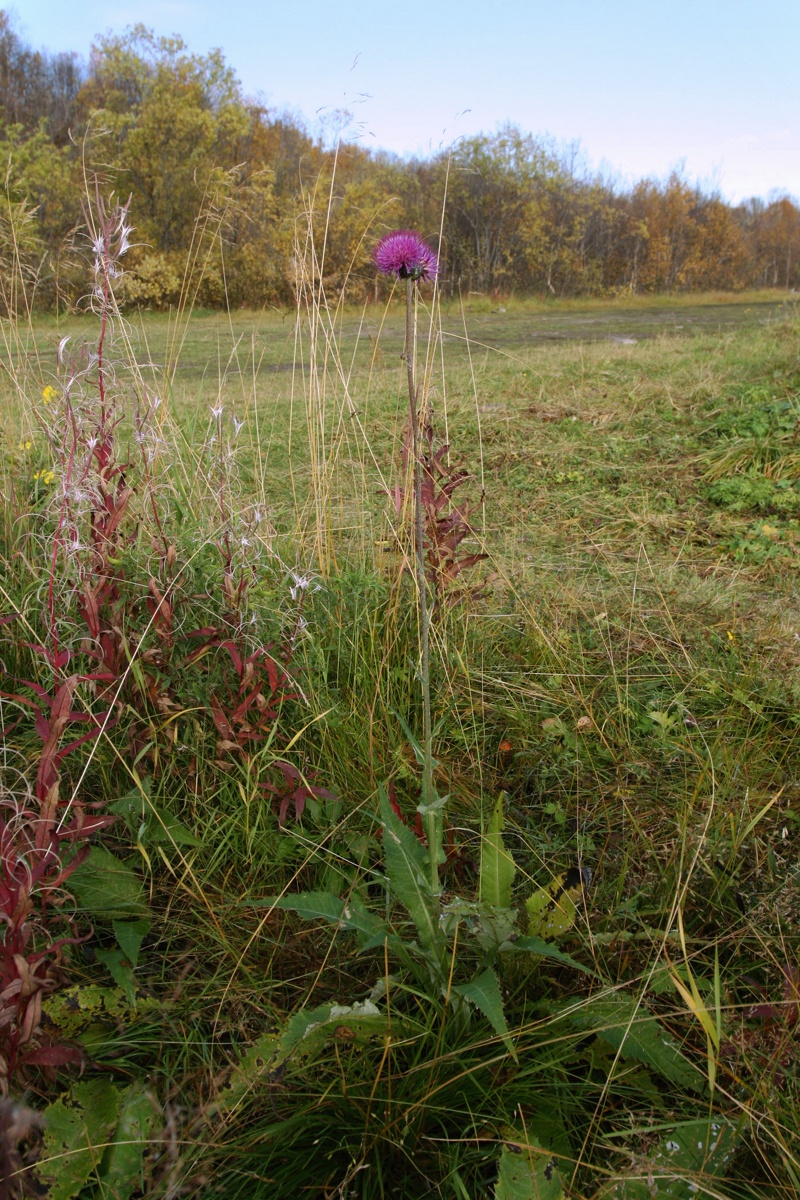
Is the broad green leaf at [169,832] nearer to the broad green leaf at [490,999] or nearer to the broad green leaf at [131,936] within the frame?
the broad green leaf at [131,936]

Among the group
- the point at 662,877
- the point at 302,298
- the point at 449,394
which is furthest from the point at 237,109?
the point at 662,877

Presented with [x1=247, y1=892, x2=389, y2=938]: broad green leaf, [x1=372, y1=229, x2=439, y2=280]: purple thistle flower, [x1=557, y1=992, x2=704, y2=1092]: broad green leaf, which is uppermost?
[x1=372, y1=229, x2=439, y2=280]: purple thistle flower

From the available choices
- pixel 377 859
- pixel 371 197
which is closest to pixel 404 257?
pixel 377 859

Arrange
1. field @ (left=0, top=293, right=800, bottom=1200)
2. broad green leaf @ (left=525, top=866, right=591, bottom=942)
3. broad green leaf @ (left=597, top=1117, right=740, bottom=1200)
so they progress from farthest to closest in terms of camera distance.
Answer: broad green leaf @ (left=525, top=866, right=591, bottom=942) < field @ (left=0, top=293, right=800, bottom=1200) < broad green leaf @ (left=597, top=1117, right=740, bottom=1200)

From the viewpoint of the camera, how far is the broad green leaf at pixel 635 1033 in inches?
51.9

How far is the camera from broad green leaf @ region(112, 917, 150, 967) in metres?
1.55

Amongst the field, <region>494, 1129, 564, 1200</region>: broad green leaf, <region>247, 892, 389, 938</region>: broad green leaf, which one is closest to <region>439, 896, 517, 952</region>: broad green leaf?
the field

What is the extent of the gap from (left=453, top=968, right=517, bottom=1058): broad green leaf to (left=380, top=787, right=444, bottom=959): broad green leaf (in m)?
0.11

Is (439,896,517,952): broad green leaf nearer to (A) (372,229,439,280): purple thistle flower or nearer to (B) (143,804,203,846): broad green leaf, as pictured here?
(B) (143,804,203,846): broad green leaf

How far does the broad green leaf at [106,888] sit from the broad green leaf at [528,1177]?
0.88 meters

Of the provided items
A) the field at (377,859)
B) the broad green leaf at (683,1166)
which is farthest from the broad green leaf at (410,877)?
the broad green leaf at (683,1166)

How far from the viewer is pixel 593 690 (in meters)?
2.26

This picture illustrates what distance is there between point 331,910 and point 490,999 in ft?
1.16

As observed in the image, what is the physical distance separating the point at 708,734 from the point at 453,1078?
119 cm
